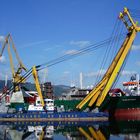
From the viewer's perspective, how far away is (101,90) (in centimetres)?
7169

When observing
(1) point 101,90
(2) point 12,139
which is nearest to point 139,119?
(1) point 101,90

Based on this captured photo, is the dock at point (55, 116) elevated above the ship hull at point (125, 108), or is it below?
below

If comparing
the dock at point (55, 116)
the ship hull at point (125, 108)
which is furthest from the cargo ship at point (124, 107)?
the dock at point (55, 116)

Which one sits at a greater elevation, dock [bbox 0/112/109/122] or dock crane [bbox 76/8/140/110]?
dock crane [bbox 76/8/140/110]

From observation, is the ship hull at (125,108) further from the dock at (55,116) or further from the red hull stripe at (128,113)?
the dock at (55,116)

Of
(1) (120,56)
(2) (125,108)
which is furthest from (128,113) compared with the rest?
(1) (120,56)

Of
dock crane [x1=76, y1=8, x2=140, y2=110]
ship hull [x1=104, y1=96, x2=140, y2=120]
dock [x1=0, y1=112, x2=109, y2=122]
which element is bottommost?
dock [x1=0, y1=112, x2=109, y2=122]

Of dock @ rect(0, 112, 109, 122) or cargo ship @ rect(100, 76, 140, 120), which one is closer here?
dock @ rect(0, 112, 109, 122)

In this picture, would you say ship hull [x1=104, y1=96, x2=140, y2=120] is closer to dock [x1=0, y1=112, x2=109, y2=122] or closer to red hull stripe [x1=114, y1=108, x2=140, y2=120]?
red hull stripe [x1=114, y1=108, x2=140, y2=120]

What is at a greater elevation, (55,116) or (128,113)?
(128,113)

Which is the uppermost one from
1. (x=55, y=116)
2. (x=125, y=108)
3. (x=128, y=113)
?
(x=125, y=108)

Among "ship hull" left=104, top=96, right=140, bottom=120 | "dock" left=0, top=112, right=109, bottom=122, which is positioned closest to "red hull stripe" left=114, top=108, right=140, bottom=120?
"ship hull" left=104, top=96, right=140, bottom=120

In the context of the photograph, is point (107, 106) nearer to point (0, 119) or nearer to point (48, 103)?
point (48, 103)

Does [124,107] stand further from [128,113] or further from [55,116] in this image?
[55,116]
